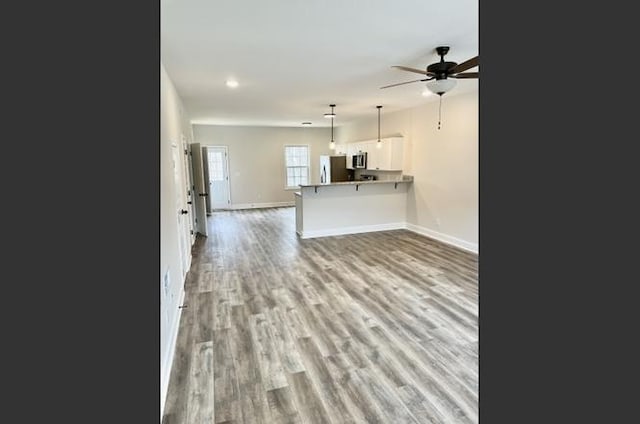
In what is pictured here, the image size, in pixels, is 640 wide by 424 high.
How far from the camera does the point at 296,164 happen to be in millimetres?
10883

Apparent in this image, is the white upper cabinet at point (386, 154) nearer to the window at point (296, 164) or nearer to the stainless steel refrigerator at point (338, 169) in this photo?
the stainless steel refrigerator at point (338, 169)

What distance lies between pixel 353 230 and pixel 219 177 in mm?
5164

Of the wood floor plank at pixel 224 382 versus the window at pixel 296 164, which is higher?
the window at pixel 296 164

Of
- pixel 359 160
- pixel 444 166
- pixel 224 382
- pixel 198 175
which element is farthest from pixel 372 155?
pixel 224 382

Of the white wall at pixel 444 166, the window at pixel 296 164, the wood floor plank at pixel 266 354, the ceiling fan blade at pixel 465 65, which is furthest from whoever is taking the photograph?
the window at pixel 296 164

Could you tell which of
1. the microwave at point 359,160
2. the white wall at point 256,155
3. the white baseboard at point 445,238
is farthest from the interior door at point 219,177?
the white baseboard at point 445,238

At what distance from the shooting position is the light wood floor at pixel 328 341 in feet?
6.87

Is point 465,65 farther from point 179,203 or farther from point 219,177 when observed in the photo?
point 219,177

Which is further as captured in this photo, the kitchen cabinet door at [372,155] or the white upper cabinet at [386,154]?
the kitchen cabinet door at [372,155]
